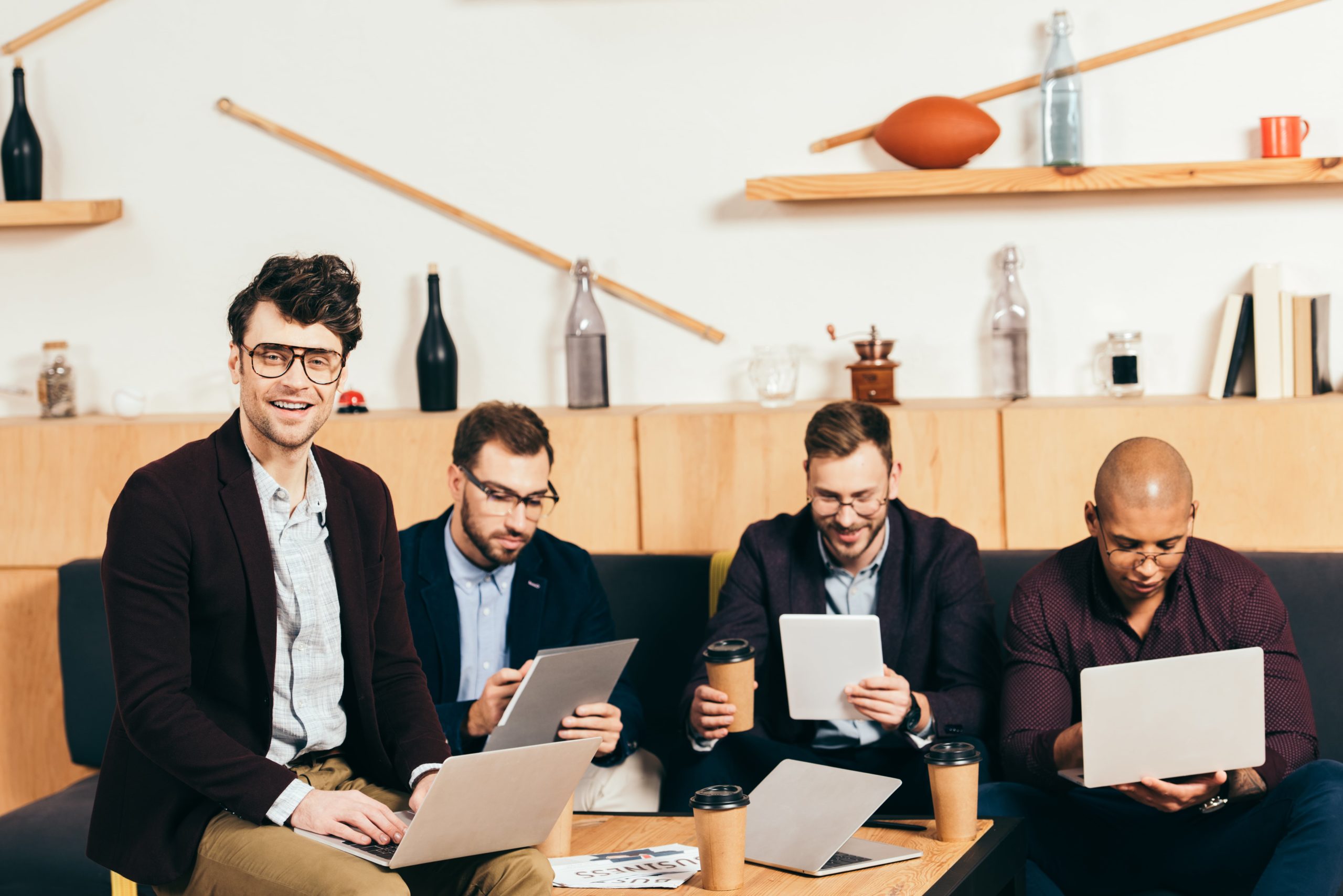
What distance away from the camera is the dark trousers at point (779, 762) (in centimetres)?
247

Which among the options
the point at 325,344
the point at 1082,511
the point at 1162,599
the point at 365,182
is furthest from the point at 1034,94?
the point at 325,344

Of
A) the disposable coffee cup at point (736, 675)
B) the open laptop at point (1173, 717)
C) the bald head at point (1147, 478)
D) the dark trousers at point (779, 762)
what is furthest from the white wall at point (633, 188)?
the open laptop at point (1173, 717)

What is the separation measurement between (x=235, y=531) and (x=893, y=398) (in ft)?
5.54

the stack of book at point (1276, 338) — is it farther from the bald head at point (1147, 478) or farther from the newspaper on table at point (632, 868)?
the newspaper on table at point (632, 868)

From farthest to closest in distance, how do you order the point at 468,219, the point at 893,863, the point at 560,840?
the point at 468,219 → the point at 560,840 → the point at 893,863

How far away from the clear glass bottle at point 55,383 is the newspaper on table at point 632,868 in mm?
2299

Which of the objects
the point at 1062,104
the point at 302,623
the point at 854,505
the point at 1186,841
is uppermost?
the point at 1062,104

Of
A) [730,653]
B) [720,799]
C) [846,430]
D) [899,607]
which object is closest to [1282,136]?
[846,430]

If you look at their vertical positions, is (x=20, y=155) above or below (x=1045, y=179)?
above

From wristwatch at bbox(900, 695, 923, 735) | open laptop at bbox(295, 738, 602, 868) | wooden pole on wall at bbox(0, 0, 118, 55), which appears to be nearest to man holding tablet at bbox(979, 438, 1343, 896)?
wristwatch at bbox(900, 695, 923, 735)

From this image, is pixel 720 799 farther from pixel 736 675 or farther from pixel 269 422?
pixel 269 422

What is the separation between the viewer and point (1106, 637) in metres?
2.36

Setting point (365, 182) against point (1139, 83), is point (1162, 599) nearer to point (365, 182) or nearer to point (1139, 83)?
point (1139, 83)

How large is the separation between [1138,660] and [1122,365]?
893 millimetres
